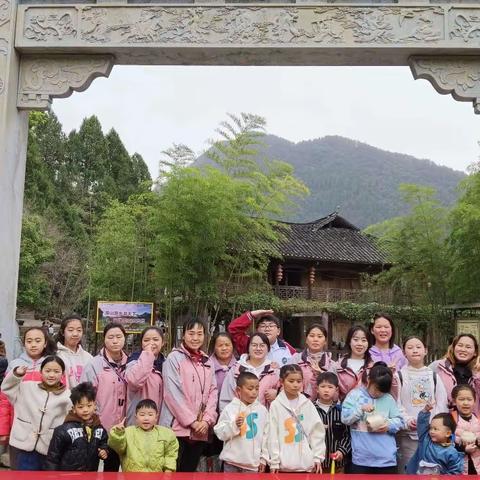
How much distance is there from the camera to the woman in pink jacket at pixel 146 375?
3714 mm

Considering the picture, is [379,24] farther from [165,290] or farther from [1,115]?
[165,290]

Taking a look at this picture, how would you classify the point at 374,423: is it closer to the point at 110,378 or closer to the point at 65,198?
the point at 110,378

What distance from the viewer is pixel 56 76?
20.1 feet

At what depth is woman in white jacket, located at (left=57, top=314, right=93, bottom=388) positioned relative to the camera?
4.09 m

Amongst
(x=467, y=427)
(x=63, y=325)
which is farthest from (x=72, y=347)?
(x=467, y=427)

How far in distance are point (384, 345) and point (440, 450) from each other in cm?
103

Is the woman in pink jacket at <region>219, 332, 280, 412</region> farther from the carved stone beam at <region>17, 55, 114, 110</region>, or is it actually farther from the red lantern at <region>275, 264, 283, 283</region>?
the red lantern at <region>275, 264, 283, 283</region>

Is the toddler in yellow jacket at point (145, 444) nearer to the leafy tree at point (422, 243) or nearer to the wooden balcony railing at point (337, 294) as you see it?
the leafy tree at point (422, 243)

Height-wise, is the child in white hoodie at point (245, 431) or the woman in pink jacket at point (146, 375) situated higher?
the woman in pink jacket at point (146, 375)

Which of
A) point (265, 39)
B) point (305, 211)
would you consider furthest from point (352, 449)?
point (305, 211)

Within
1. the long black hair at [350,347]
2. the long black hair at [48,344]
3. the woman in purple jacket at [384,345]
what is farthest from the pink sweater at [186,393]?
the woman in purple jacket at [384,345]

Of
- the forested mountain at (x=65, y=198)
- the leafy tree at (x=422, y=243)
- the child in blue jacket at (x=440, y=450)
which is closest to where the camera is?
the child in blue jacket at (x=440, y=450)

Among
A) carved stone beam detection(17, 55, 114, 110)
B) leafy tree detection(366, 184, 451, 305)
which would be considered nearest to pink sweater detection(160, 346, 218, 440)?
carved stone beam detection(17, 55, 114, 110)

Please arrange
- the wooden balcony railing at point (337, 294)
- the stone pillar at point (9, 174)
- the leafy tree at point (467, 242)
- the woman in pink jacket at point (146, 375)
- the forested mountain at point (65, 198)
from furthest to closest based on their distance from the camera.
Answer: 1. the wooden balcony railing at point (337, 294)
2. the forested mountain at point (65, 198)
3. the leafy tree at point (467, 242)
4. the stone pillar at point (9, 174)
5. the woman in pink jacket at point (146, 375)
